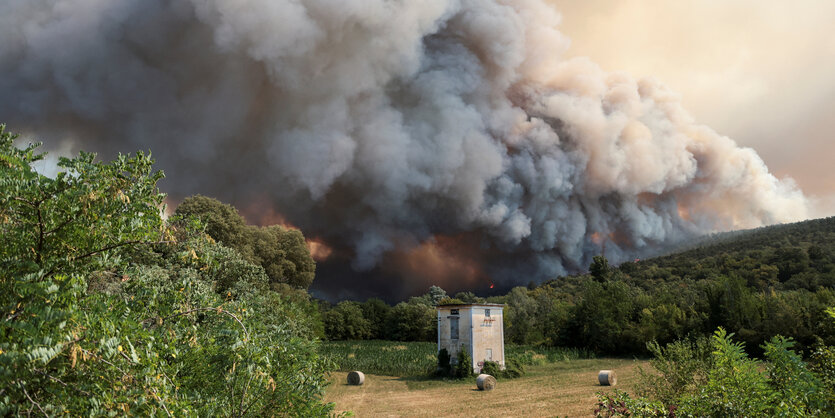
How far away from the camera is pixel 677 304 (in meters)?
48.2

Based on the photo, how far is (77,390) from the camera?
343 cm

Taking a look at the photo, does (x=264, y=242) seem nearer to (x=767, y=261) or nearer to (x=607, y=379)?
(x=607, y=379)

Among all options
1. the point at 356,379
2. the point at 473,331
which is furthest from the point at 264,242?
the point at 473,331

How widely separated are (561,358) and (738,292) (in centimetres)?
1747

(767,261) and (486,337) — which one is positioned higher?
(767,261)

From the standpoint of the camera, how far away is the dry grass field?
2035 centimetres

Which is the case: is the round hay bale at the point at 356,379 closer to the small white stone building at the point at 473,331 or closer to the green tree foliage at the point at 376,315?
the small white stone building at the point at 473,331

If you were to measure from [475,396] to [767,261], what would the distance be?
63.4 meters

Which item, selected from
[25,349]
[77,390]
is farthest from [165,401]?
[25,349]

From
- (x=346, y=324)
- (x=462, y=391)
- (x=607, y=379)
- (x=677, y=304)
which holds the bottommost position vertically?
(x=462, y=391)

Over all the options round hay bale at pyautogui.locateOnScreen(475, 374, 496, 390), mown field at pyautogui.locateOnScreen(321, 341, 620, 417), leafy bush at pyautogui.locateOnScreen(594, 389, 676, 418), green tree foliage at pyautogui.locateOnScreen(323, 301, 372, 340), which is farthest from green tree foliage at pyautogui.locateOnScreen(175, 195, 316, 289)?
leafy bush at pyautogui.locateOnScreen(594, 389, 676, 418)

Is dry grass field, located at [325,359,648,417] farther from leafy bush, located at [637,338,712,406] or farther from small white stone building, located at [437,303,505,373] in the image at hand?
leafy bush, located at [637,338,712,406]

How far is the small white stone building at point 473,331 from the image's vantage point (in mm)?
32344

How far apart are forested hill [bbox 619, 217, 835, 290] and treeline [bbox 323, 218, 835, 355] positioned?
0.18 m
